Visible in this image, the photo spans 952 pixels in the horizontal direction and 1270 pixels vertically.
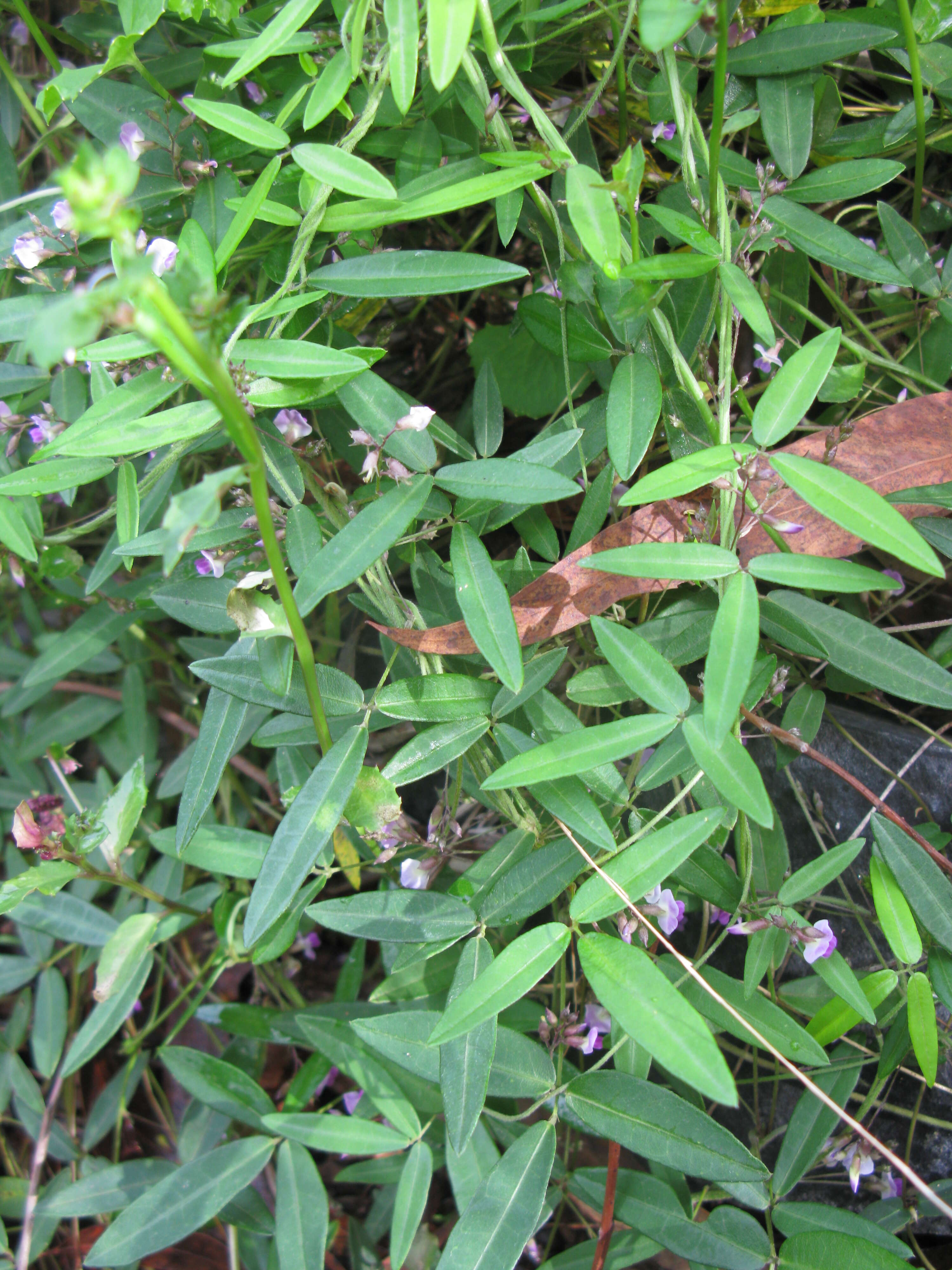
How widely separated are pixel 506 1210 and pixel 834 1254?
354 mm

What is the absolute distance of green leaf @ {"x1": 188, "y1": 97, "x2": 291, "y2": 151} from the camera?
0.95 m

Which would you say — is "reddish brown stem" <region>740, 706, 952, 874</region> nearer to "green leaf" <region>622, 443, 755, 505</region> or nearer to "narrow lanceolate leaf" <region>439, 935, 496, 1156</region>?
"green leaf" <region>622, 443, 755, 505</region>

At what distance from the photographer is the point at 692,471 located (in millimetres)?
850

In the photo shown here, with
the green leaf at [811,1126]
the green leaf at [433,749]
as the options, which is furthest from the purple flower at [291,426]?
the green leaf at [811,1126]

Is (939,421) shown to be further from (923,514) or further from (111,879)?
(111,879)

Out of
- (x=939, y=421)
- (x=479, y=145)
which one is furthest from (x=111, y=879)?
(x=939, y=421)

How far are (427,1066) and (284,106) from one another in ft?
3.65

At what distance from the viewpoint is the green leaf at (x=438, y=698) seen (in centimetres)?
95

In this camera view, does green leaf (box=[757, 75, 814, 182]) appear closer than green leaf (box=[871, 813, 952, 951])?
No

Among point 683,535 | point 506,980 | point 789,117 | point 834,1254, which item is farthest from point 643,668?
point 789,117

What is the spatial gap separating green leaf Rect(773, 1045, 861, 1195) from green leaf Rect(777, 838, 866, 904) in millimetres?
265

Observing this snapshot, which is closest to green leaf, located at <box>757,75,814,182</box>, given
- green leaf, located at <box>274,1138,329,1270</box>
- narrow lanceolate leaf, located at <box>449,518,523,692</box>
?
narrow lanceolate leaf, located at <box>449,518,523,692</box>

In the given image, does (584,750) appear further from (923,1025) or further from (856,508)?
(923,1025)

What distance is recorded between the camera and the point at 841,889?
1.23 metres
